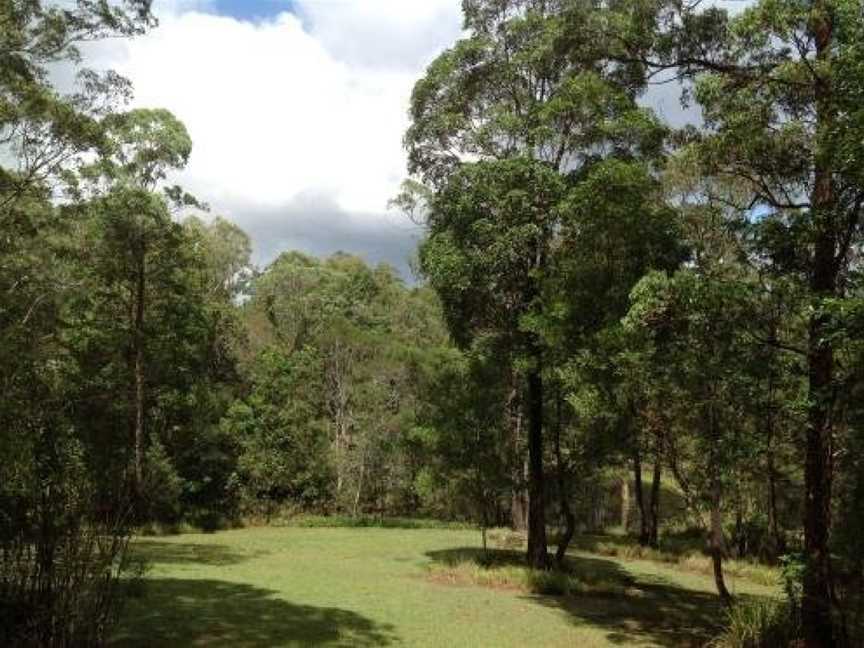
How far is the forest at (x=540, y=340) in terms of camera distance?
785 cm

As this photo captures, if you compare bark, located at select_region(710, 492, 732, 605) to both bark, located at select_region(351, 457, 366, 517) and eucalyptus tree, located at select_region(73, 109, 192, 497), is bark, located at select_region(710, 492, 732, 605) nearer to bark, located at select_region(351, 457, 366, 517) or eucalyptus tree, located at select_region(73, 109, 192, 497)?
eucalyptus tree, located at select_region(73, 109, 192, 497)

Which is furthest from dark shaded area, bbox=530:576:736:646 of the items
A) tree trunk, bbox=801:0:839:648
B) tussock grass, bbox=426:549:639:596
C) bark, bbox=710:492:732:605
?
tree trunk, bbox=801:0:839:648

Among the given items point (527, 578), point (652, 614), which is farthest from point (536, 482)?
point (652, 614)

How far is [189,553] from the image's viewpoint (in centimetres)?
1805

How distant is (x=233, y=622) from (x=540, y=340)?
22.2 feet

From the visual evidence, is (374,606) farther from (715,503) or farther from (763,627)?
(763,627)

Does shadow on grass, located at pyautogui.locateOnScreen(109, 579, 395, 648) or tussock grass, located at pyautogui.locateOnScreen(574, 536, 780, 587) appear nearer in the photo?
shadow on grass, located at pyautogui.locateOnScreen(109, 579, 395, 648)

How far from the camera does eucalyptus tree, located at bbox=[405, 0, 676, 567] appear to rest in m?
13.7

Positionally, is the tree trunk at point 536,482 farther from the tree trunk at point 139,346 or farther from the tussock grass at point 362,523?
the tussock grass at point 362,523

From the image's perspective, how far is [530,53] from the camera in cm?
1500

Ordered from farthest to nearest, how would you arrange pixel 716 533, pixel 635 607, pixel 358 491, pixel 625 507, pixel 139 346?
pixel 358 491
pixel 625 507
pixel 139 346
pixel 635 607
pixel 716 533

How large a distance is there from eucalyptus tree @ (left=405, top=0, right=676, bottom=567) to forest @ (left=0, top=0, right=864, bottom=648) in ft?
0.21

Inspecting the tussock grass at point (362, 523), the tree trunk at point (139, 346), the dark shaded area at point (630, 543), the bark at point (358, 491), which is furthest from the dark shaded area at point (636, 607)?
the bark at point (358, 491)

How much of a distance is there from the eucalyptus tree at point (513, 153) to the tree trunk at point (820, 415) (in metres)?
4.03
